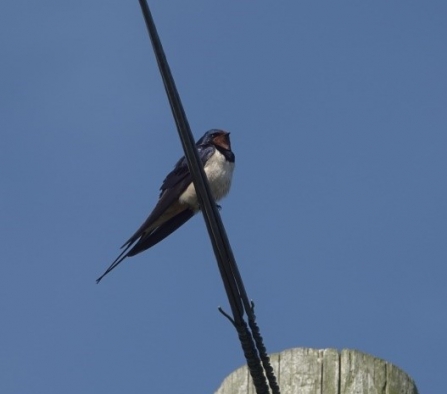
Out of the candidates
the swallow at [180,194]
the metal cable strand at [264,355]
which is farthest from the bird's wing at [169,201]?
the metal cable strand at [264,355]

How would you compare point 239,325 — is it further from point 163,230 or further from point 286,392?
point 163,230

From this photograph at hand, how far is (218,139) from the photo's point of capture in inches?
338

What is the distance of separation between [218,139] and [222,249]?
199 inches

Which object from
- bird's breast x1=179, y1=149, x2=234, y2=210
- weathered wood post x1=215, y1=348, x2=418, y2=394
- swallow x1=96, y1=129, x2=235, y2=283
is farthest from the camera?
bird's breast x1=179, y1=149, x2=234, y2=210

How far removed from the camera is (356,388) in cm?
388

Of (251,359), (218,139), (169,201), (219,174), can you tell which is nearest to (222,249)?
(251,359)

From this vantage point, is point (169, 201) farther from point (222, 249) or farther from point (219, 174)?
point (222, 249)

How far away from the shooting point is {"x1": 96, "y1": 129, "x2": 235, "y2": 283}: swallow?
7.44m

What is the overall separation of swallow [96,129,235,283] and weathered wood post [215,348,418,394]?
3.11m

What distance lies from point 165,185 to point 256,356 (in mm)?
4481

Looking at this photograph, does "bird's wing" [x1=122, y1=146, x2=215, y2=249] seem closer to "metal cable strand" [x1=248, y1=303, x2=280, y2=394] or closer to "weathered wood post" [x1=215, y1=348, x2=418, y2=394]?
"weathered wood post" [x1=215, y1=348, x2=418, y2=394]

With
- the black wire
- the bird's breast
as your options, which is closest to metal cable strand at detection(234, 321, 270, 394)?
the black wire

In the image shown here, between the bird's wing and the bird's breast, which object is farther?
the bird's breast

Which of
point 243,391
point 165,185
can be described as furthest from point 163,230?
point 243,391
